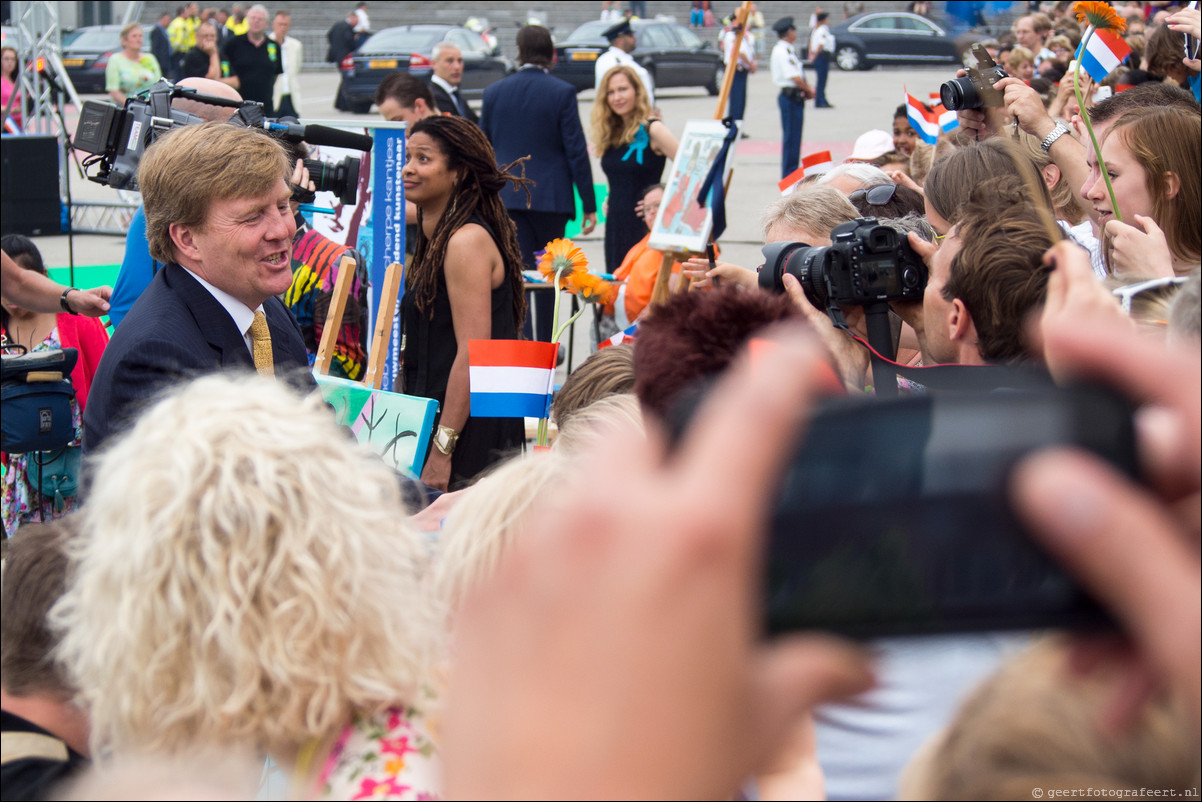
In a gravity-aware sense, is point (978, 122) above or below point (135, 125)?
above

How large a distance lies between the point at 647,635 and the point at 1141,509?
0.70 ft

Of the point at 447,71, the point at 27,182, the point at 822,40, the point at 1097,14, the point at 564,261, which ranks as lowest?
the point at 27,182

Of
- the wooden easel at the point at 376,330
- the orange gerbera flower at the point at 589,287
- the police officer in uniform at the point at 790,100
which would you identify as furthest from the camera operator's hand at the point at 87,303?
the police officer in uniform at the point at 790,100

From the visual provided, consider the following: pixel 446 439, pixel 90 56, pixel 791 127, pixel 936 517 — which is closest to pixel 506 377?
pixel 446 439

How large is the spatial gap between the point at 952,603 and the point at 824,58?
21.6 metres

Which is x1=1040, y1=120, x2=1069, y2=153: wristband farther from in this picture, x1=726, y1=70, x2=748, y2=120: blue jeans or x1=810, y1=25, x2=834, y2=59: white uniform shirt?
x1=810, y1=25, x2=834, y2=59: white uniform shirt

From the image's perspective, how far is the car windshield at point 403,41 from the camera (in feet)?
71.4

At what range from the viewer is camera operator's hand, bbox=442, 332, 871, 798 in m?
0.38

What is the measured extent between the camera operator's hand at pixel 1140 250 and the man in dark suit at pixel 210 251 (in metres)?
2.10

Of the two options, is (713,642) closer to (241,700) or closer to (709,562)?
(709,562)

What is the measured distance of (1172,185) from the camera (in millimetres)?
2773

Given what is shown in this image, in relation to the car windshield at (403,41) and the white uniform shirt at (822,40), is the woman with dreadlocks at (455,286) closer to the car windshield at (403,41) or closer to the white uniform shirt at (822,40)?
the white uniform shirt at (822,40)

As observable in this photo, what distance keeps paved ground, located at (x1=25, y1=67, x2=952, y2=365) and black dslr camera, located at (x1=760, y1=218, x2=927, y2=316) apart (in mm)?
2497

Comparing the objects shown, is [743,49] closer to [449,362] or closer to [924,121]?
[924,121]
